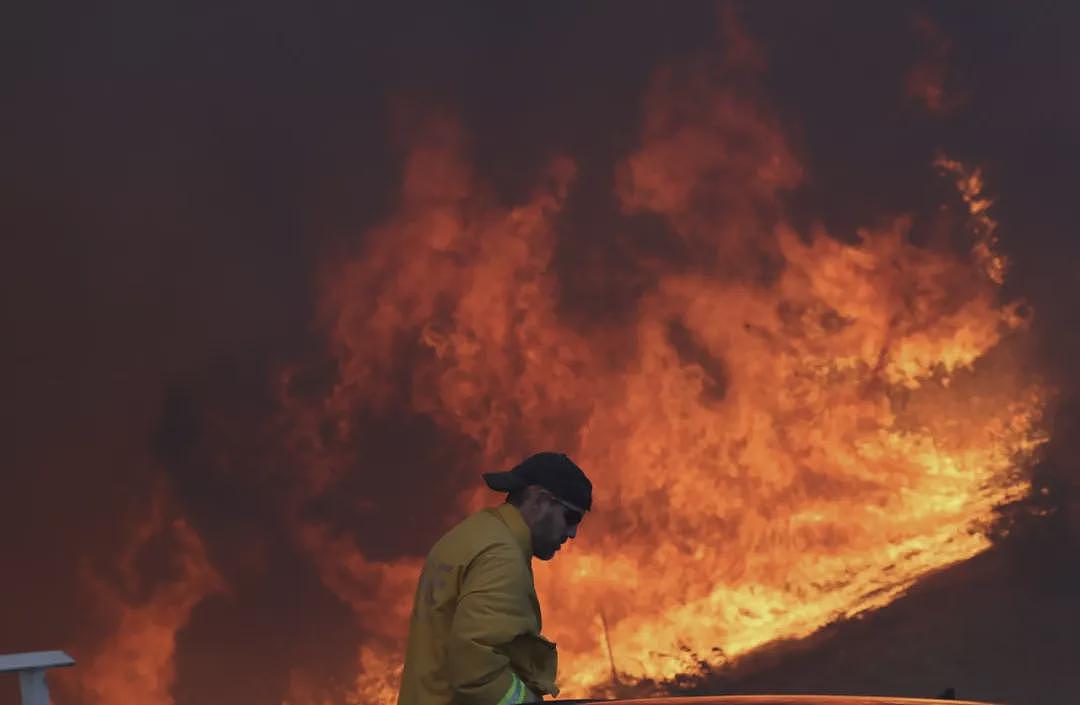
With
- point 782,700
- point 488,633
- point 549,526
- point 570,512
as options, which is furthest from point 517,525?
point 782,700

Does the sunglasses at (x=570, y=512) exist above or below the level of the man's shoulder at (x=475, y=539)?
above

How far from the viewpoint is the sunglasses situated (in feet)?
17.4

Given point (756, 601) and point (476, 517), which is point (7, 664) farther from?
point (756, 601)

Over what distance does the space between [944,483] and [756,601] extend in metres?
2.82

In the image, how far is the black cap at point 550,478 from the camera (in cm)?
530

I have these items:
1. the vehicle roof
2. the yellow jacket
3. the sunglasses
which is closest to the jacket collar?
the yellow jacket

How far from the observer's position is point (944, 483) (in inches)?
725

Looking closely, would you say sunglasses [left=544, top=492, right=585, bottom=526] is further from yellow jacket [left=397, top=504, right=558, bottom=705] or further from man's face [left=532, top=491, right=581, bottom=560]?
yellow jacket [left=397, top=504, right=558, bottom=705]

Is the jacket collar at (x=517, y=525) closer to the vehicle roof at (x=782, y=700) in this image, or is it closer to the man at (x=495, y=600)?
the man at (x=495, y=600)

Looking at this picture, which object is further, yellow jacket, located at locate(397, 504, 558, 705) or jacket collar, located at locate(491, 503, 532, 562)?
jacket collar, located at locate(491, 503, 532, 562)

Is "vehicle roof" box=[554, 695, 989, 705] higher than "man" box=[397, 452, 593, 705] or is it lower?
lower

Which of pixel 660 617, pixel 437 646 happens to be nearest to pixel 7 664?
pixel 437 646

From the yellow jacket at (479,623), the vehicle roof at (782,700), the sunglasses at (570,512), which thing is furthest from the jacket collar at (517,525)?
the vehicle roof at (782,700)

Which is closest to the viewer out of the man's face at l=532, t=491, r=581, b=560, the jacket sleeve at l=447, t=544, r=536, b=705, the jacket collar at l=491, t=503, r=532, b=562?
the jacket sleeve at l=447, t=544, r=536, b=705
